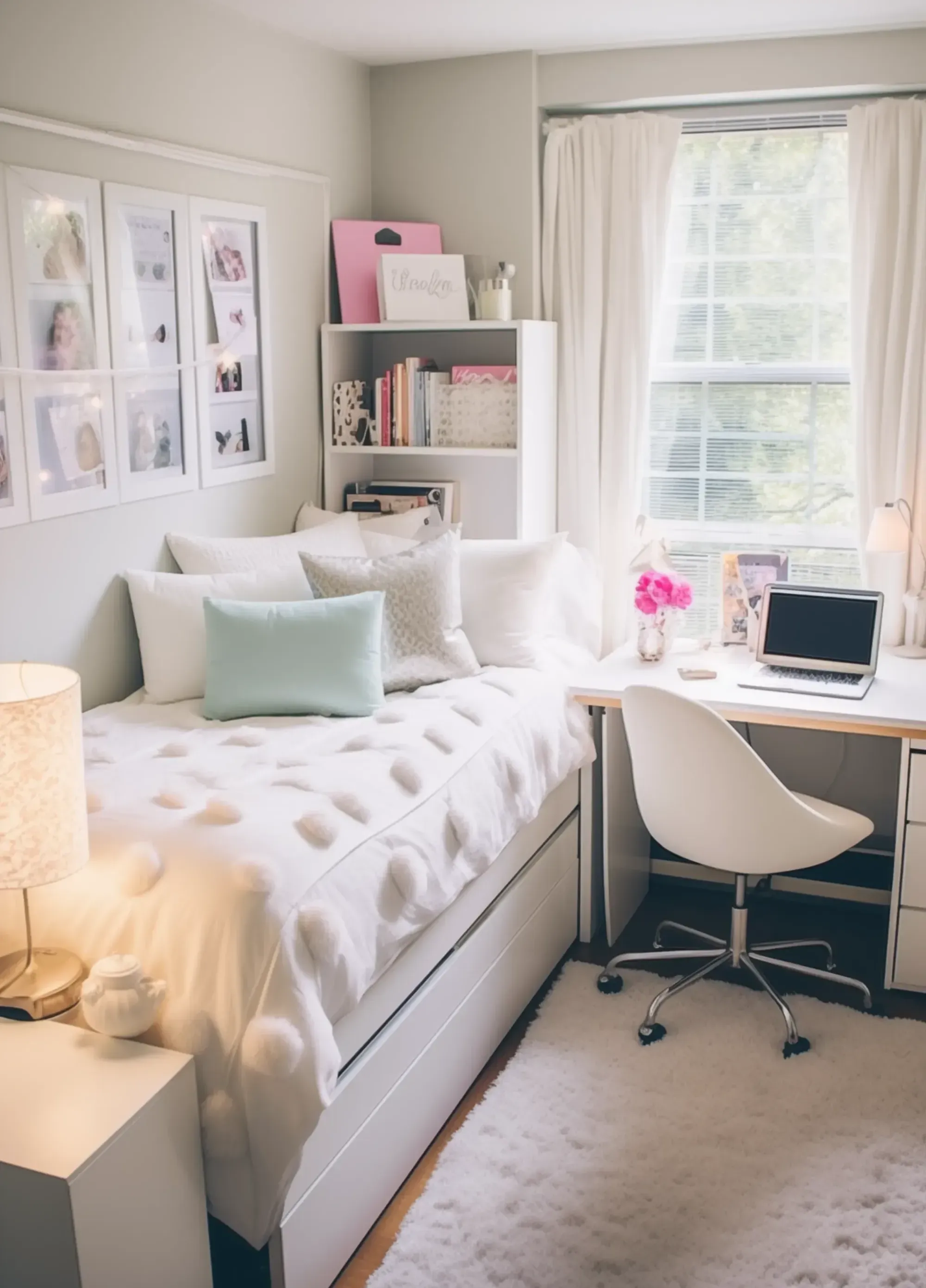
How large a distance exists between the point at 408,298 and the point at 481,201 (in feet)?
1.28

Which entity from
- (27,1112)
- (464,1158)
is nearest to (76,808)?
(27,1112)

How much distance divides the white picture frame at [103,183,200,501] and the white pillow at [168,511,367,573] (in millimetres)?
147

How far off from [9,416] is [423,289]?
1476mm

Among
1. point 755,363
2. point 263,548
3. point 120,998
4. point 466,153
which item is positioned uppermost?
point 466,153

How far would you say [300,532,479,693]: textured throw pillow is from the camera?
2.99 m

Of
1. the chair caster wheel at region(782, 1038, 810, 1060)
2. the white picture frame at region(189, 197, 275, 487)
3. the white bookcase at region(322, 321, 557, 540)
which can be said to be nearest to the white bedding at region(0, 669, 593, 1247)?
the chair caster wheel at region(782, 1038, 810, 1060)

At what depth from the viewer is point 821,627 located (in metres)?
3.26

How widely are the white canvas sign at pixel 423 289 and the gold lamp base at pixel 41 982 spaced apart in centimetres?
218

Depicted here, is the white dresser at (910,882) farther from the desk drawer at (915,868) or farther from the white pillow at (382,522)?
the white pillow at (382,522)

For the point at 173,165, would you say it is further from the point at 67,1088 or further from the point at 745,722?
the point at 67,1088

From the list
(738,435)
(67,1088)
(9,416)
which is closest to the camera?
(67,1088)

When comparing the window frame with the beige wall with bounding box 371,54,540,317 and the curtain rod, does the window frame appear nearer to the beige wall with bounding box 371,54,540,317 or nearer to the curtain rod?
the curtain rod

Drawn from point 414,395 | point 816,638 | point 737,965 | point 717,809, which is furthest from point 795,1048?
point 414,395

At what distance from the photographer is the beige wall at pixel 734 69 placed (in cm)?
329
